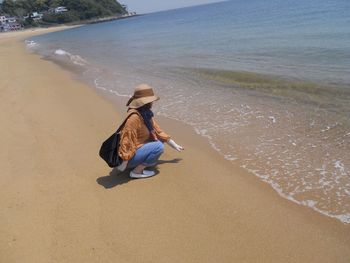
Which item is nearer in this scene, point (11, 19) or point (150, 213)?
point (150, 213)

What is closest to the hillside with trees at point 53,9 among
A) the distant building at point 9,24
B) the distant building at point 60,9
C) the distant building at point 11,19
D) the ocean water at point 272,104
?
the distant building at point 60,9

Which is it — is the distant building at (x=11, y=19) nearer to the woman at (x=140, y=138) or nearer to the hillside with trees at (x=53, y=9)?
the hillside with trees at (x=53, y=9)

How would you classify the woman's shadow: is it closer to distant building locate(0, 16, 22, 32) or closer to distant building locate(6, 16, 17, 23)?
distant building locate(0, 16, 22, 32)

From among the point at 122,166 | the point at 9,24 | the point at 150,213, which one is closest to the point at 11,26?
the point at 9,24

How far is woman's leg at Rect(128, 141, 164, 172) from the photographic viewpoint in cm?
468

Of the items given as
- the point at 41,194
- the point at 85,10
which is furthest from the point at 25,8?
the point at 41,194

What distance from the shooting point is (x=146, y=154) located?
4703 mm

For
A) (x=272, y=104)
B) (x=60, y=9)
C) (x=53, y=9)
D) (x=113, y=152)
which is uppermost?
(x=53, y=9)

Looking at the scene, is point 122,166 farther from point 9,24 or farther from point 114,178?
point 9,24

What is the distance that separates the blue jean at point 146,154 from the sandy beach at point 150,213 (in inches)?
8.4

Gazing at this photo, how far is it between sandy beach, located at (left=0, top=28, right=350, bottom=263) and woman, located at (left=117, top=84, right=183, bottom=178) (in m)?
0.20

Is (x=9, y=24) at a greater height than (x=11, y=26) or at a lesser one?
greater

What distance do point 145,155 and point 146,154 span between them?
18 millimetres

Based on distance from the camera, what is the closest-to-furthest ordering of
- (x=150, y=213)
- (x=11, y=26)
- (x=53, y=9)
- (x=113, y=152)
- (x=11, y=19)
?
(x=150, y=213), (x=113, y=152), (x=11, y=26), (x=11, y=19), (x=53, y=9)
